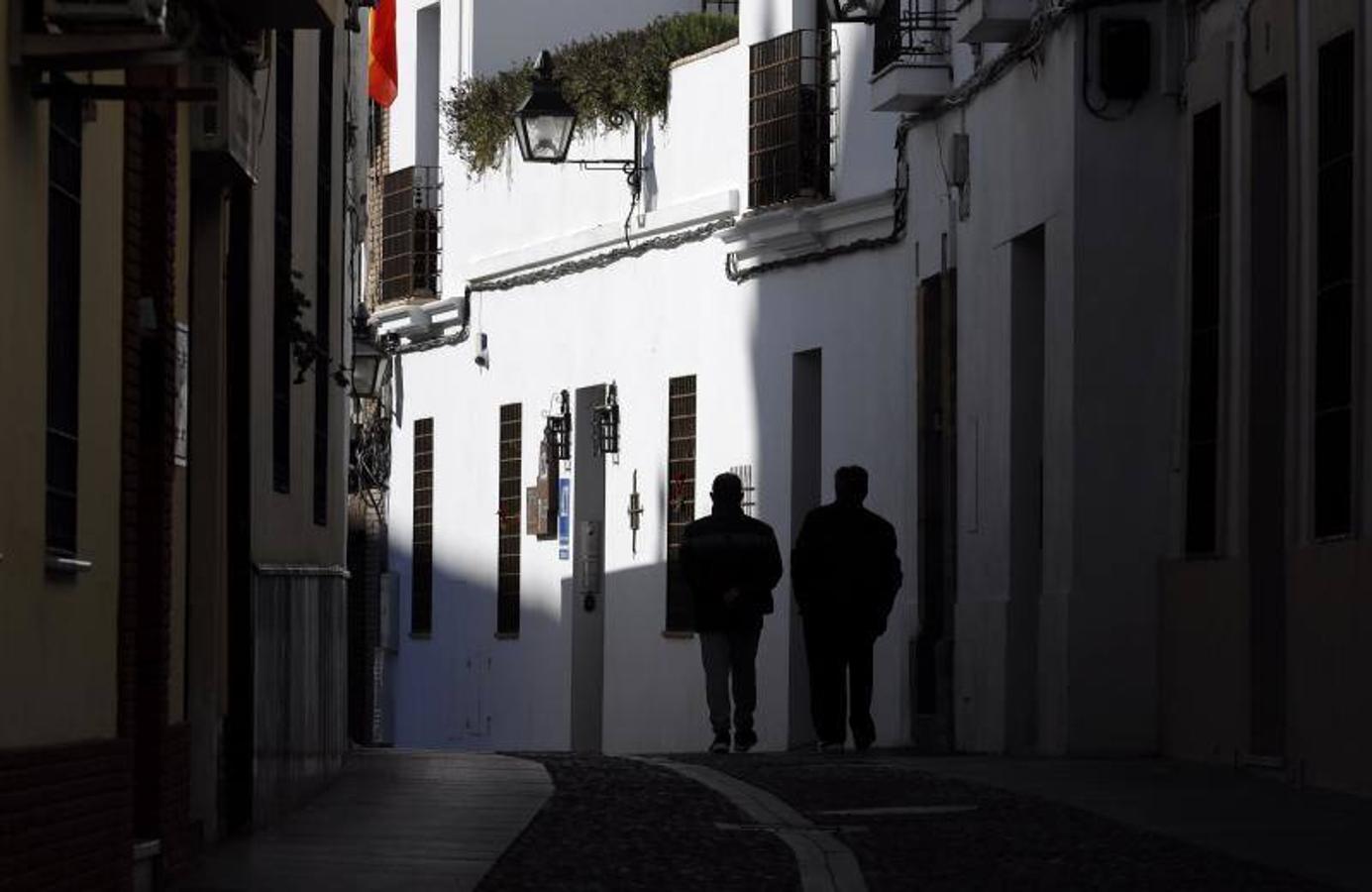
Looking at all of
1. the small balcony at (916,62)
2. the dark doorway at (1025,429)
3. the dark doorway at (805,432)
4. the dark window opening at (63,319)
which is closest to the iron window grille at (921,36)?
the small balcony at (916,62)

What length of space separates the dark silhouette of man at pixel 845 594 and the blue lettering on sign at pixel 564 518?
10.4m

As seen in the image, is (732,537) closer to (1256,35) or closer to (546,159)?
(1256,35)

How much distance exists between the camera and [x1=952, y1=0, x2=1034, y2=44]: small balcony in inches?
848

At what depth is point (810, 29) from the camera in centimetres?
2791

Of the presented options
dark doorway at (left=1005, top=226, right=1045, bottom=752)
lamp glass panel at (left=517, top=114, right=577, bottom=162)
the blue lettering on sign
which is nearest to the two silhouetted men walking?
dark doorway at (left=1005, top=226, right=1045, bottom=752)

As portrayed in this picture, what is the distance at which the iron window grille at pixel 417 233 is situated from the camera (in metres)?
35.7

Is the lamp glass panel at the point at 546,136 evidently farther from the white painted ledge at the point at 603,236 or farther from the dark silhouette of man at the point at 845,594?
the dark silhouette of man at the point at 845,594

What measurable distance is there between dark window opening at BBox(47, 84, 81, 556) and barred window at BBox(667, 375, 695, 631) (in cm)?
1970

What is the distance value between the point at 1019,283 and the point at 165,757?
11377mm

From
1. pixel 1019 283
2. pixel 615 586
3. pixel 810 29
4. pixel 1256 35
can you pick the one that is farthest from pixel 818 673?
pixel 615 586

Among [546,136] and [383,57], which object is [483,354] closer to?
[546,136]

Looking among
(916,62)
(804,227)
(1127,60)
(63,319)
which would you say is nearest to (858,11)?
(916,62)

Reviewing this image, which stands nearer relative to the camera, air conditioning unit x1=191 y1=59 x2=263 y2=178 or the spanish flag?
air conditioning unit x1=191 y1=59 x2=263 y2=178

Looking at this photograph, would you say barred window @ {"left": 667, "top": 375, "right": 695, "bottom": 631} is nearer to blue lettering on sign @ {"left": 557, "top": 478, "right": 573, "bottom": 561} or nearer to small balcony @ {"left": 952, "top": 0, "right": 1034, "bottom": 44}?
blue lettering on sign @ {"left": 557, "top": 478, "right": 573, "bottom": 561}
